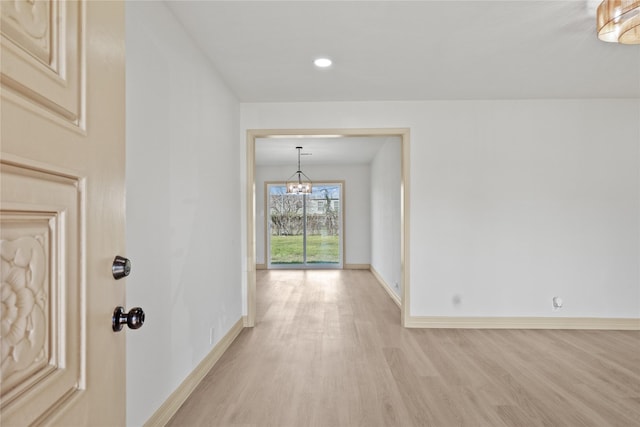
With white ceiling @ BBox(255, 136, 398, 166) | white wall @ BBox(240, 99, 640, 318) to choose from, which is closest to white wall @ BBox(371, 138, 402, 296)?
white ceiling @ BBox(255, 136, 398, 166)

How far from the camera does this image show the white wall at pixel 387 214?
5.48 m

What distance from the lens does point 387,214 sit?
6379mm

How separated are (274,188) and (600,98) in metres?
6.64

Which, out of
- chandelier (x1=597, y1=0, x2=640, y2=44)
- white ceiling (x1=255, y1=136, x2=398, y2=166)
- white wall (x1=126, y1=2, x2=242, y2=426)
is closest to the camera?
white wall (x1=126, y1=2, x2=242, y2=426)

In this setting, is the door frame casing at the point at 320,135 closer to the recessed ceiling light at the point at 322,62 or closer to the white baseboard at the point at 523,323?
the white baseboard at the point at 523,323

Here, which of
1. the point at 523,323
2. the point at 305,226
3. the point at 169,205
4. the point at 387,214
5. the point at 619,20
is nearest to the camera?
the point at 619,20

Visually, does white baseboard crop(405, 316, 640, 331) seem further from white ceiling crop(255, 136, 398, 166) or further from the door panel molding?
the door panel molding

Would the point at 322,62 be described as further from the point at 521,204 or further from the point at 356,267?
the point at 356,267

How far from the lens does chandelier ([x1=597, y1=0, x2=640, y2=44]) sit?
2066 millimetres

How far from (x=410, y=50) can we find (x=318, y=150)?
13.7 ft

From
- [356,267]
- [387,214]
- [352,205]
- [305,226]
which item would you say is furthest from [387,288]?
[305,226]

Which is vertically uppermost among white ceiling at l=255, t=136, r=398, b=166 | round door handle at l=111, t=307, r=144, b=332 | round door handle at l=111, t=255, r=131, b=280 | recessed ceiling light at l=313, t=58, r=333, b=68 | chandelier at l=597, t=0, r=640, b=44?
recessed ceiling light at l=313, t=58, r=333, b=68

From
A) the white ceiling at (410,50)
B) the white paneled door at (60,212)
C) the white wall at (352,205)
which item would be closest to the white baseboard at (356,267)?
the white wall at (352,205)

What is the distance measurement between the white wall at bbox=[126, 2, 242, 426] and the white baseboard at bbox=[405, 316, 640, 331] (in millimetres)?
2276
